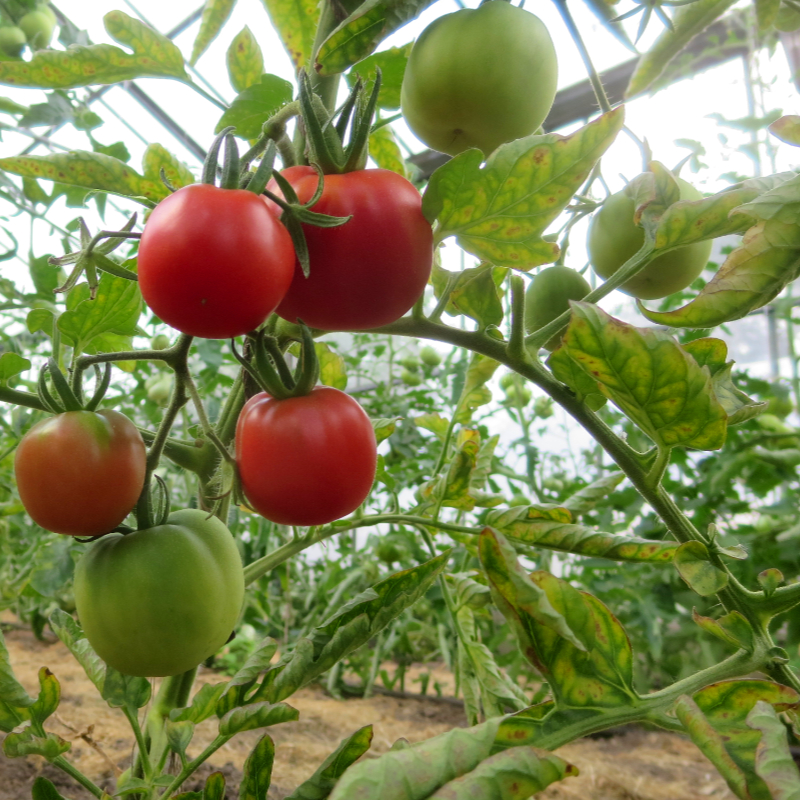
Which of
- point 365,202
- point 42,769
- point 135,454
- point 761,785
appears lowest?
point 42,769

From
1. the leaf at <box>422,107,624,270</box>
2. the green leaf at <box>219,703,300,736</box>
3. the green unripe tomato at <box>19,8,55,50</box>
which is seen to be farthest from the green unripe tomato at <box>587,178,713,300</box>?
the green unripe tomato at <box>19,8,55,50</box>

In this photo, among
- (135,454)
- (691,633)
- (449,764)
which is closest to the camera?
(449,764)

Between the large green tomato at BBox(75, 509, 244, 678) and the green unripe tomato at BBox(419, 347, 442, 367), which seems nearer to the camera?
the large green tomato at BBox(75, 509, 244, 678)

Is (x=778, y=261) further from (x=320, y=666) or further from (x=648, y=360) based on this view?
(x=320, y=666)

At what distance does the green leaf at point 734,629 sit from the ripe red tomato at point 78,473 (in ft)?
0.96

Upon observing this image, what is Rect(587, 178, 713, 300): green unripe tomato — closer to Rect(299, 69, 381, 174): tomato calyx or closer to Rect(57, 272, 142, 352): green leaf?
Rect(299, 69, 381, 174): tomato calyx

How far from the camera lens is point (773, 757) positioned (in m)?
0.23

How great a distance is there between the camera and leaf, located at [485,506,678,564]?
0.41 meters

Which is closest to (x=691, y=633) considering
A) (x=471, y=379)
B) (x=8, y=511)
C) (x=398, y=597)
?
(x=471, y=379)

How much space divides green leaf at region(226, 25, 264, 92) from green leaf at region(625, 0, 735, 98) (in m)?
0.28

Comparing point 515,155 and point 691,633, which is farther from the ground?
point 515,155

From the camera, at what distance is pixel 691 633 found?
1.23m

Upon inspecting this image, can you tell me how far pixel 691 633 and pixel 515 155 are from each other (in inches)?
46.7

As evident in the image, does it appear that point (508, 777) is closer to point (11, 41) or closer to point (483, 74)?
point (483, 74)
